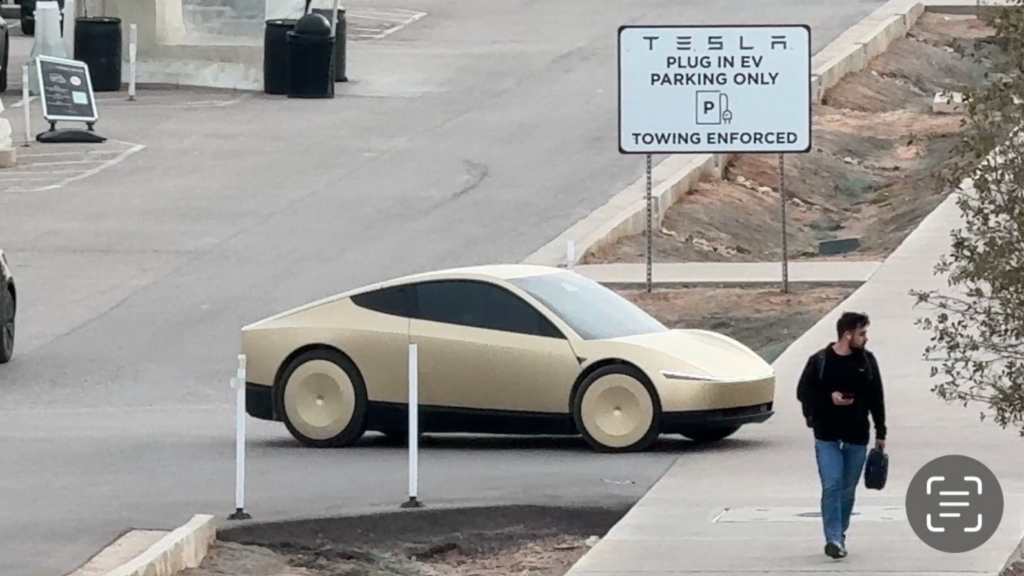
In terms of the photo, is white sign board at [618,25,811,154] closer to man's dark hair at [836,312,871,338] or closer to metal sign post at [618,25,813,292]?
metal sign post at [618,25,813,292]

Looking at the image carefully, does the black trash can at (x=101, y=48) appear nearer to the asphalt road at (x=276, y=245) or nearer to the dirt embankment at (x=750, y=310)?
the asphalt road at (x=276, y=245)

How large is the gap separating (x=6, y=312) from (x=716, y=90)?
7.45 m

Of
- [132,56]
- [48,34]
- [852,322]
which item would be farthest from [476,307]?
[132,56]

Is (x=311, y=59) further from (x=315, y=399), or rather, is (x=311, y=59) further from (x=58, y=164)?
(x=315, y=399)

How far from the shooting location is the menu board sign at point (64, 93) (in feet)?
108

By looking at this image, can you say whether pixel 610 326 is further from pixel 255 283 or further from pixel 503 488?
pixel 255 283

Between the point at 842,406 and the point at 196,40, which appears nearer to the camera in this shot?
the point at 842,406

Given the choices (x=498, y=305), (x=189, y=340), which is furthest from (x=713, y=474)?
(x=189, y=340)

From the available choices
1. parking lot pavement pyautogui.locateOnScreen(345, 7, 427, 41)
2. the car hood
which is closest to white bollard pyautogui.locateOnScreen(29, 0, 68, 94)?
parking lot pavement pyautogui.locateOnScreen(345, 7, 427, 41)

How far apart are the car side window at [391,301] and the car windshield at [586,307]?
0.79 m

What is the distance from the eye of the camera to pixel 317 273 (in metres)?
25.2

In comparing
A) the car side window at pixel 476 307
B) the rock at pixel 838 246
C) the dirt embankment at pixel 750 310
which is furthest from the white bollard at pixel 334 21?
the car side window at pixel 476 307

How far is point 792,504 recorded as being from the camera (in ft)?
45.1

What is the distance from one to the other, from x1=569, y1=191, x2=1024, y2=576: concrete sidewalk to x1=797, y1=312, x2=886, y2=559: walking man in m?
0.46
